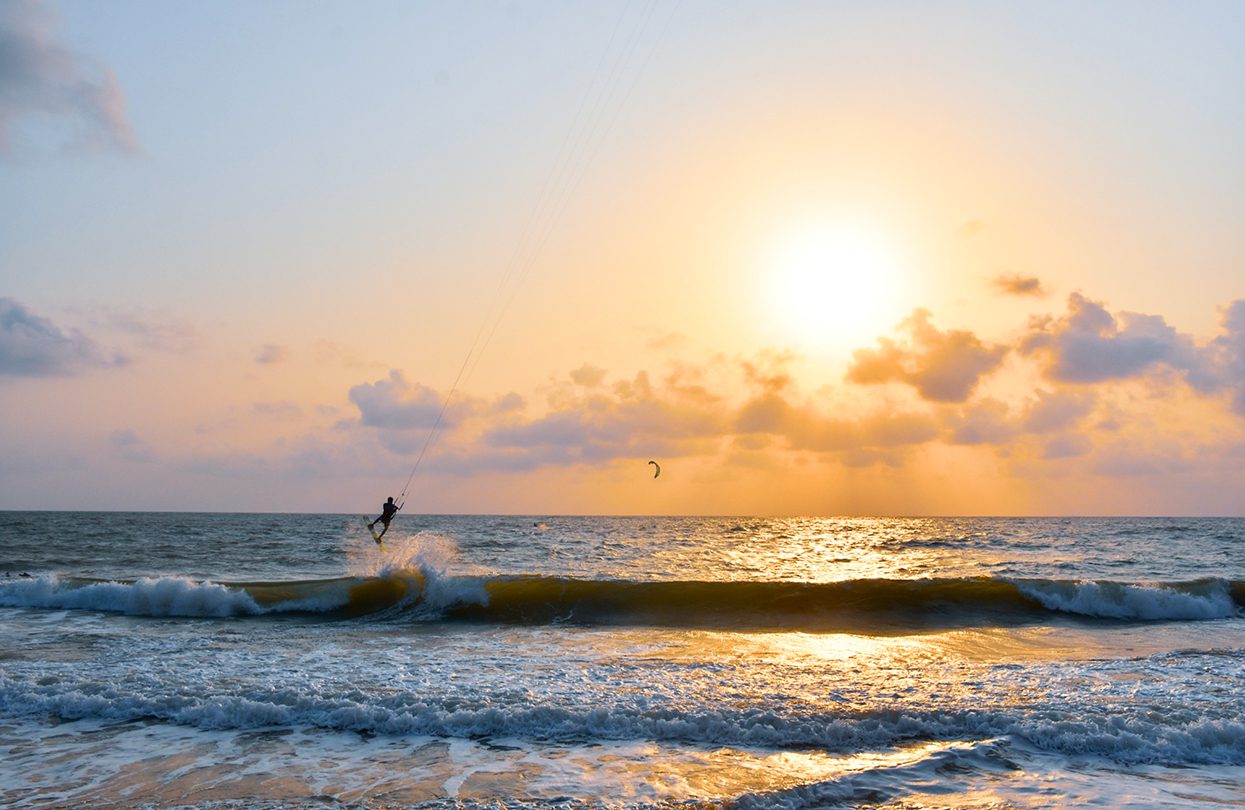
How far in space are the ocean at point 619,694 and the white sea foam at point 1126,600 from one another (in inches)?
3.2

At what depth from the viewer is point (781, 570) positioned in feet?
112

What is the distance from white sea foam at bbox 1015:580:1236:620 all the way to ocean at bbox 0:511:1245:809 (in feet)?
0.26

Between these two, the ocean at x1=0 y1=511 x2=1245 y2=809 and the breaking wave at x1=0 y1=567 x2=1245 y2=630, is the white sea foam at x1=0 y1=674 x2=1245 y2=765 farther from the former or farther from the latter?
the breaking wave at x1=0 y1=567 x2=1245 y2=630

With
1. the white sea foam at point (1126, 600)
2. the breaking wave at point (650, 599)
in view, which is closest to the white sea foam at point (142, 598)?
the breaking wave at point (650, 599)

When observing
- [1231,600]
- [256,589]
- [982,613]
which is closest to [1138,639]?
[982,613]

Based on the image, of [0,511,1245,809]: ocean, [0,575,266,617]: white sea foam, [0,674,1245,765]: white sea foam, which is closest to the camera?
[0,511,1245,809]: ocean

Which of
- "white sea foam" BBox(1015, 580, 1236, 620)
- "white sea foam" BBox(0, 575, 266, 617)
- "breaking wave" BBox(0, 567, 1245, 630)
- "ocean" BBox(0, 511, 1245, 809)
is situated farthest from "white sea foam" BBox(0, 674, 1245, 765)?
"white sea foam" BBox(1015, 580, 1236, 620)

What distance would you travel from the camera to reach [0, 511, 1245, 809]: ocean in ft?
28.5

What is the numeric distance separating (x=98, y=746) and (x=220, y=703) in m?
1.58

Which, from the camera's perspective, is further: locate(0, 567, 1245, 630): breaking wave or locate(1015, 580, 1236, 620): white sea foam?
locate(1015, 580, 1236, 620): white sea foam

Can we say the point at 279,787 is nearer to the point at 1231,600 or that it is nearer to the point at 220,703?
the point at 220,703

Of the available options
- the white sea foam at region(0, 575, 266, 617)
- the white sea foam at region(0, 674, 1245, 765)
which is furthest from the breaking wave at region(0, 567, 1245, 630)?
the white sea foam at region(0, 674, 1245, 765)

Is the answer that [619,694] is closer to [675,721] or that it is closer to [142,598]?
[675,721]

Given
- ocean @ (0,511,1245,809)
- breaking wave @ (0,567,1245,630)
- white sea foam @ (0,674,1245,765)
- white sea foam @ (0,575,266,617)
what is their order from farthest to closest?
white sea foam @ (0,575,266,617) < breaking wave @ (0,567,1245,630) < white sea foam @ (0,674,1245,765) < ocean @ (0,511,1245,809)
